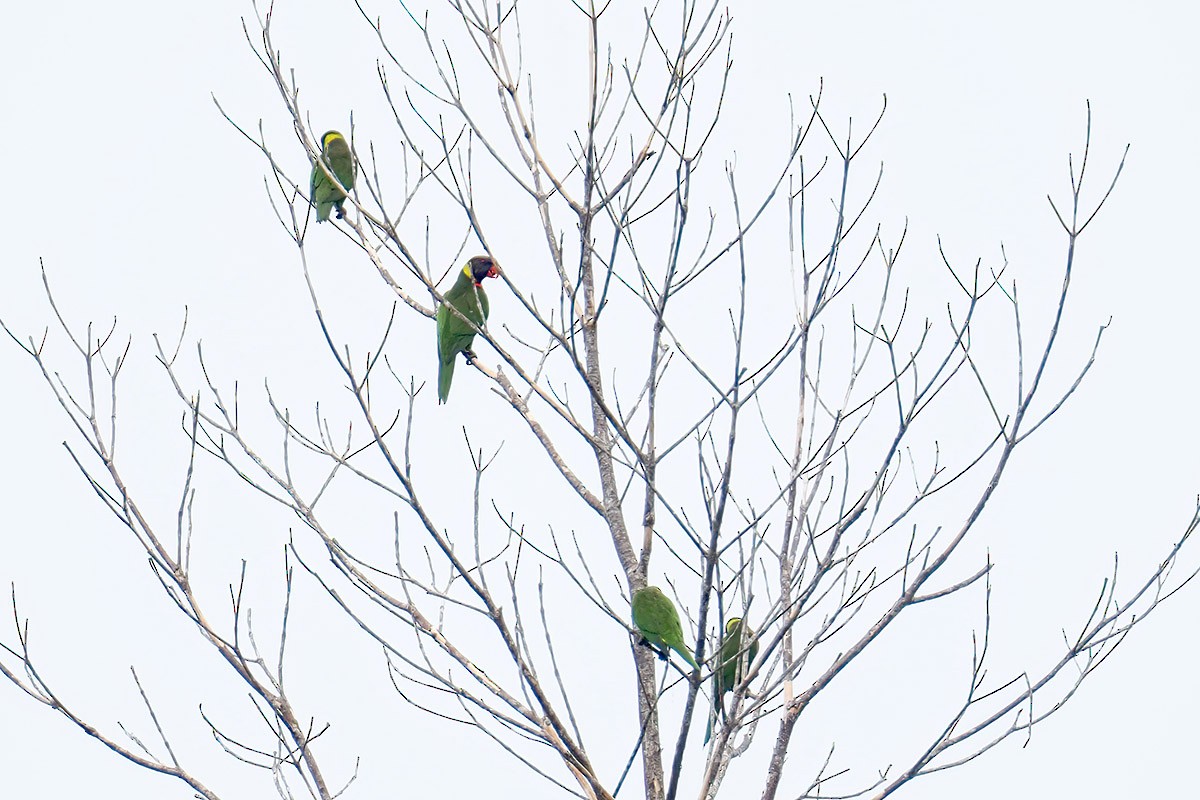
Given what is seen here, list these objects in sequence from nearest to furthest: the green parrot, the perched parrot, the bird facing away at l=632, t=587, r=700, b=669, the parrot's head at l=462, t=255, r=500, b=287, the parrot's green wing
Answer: the perched parrot < the bird facing away at l=632, t=587, r=700, b=669 < the parrot's green wing < the parrot's head at l=462, t=255, r=500, b=287 < the green parrot

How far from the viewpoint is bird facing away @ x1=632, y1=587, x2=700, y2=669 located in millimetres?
3658

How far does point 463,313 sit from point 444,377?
62 centimetres

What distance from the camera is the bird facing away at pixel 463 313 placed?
5133mm

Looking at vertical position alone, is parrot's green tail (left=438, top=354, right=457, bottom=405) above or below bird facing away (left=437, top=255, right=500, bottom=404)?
below

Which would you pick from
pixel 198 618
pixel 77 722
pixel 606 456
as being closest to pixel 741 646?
pixel 606 456

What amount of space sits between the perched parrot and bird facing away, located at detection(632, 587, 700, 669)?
6.4 inches

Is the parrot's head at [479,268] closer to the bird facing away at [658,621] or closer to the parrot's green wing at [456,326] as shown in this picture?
the parrot's green wing at [456,326]

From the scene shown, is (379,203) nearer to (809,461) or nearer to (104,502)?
(104,502)

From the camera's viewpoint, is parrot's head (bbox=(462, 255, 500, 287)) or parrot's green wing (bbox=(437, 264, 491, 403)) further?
parrot's head (bbox=(462, 255, 500, 287))

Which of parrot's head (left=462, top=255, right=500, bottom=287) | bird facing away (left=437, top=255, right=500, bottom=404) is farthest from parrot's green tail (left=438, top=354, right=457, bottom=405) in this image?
parrot's head (left=462, top=255, right=500, bottom=287)

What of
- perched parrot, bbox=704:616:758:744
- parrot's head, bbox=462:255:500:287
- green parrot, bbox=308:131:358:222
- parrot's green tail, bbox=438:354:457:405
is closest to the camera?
perched parrot, bbox=704:616:758:744

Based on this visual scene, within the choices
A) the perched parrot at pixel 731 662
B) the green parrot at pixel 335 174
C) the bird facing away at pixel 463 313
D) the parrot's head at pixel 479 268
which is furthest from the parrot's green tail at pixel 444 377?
the perched parrot at pixel 731 662

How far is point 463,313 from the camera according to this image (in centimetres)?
476

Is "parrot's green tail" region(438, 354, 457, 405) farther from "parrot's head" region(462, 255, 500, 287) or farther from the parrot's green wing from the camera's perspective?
"parrot's head" region(462, 255, 500, 287)
